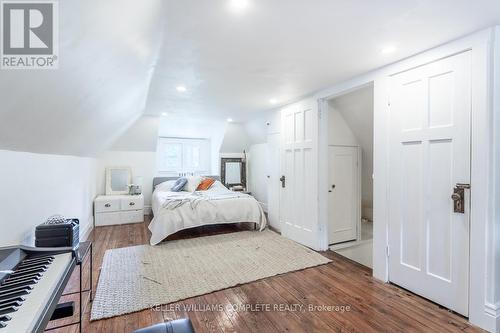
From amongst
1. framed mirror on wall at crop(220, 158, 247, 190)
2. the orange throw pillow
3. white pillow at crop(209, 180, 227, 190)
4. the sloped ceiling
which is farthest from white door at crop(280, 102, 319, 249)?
framed mirror on wall at crop(220, 158, 247, 190)

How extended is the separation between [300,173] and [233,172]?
289 centimetres

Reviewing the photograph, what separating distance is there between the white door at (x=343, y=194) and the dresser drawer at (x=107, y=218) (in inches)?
155

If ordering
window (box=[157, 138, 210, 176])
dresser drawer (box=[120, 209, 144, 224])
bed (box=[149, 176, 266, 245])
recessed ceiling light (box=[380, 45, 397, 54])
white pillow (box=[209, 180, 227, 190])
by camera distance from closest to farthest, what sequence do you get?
1. recessed ceiling light (box=[380, 45, 397, 54])
2. bed (box=[149, 176, 266, 245])
3. dresser drawer (box=[120, 209, 144, 224])
4. white pillow (box=[209, 180, 227, 190])
5. window (box=[157, 138, 210, 176])

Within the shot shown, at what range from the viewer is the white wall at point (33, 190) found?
162cm

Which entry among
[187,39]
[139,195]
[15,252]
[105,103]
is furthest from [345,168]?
[139,195]

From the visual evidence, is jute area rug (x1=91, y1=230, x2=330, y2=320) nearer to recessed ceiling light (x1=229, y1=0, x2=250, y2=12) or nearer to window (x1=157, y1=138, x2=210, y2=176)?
recessed ceiling light (x1=229, y1=0, x2=250, y2=12)

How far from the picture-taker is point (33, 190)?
202 cm

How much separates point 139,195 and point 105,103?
3152 millimetres

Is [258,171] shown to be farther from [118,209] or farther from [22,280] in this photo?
[22,280]

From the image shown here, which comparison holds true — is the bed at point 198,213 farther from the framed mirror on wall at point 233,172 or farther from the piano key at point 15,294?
the piano key at point 15,294

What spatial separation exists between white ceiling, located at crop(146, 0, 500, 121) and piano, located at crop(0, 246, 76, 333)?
163 centimetres

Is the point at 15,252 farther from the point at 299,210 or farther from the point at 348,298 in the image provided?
the point at 299,210

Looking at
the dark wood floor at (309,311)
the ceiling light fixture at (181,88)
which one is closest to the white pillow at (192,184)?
the ceiling light fixture at (181,88)

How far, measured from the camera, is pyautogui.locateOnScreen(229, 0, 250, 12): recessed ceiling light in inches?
57.9
